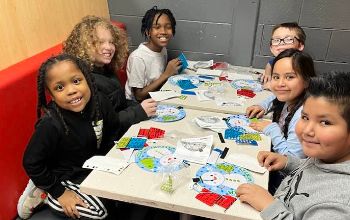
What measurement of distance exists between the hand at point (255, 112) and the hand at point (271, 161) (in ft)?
1.40

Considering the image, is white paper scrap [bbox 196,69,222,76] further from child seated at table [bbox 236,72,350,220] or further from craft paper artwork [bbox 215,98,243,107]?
child seated at table [bbox 236,72,350,220]

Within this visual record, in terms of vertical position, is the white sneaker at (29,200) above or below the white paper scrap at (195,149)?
below

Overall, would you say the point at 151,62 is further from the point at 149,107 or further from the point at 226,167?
the point at 226,167

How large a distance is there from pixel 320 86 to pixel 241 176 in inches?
18.3

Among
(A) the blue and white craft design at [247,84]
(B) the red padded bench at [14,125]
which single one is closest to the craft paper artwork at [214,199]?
(B) the red padded bench at [14,125]

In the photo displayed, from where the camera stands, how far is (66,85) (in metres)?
1.46

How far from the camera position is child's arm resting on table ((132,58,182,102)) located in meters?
2.42

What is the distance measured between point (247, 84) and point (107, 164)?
1336 millimetres

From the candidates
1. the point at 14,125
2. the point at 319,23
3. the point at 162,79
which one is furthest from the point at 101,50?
the point at 319,23

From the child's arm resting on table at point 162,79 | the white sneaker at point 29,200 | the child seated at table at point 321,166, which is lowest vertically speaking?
the white sneaker at point 29,200

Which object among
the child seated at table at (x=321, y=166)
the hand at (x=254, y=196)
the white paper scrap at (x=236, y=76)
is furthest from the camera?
the white paper scrap at (x=236, y=76)

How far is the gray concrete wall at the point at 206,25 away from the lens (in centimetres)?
272

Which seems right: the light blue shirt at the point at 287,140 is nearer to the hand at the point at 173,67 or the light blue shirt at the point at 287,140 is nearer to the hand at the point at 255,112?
the hand at the point at 255,112

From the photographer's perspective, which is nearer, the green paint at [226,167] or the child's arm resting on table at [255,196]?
the child's arm resting on table at [255,196]
